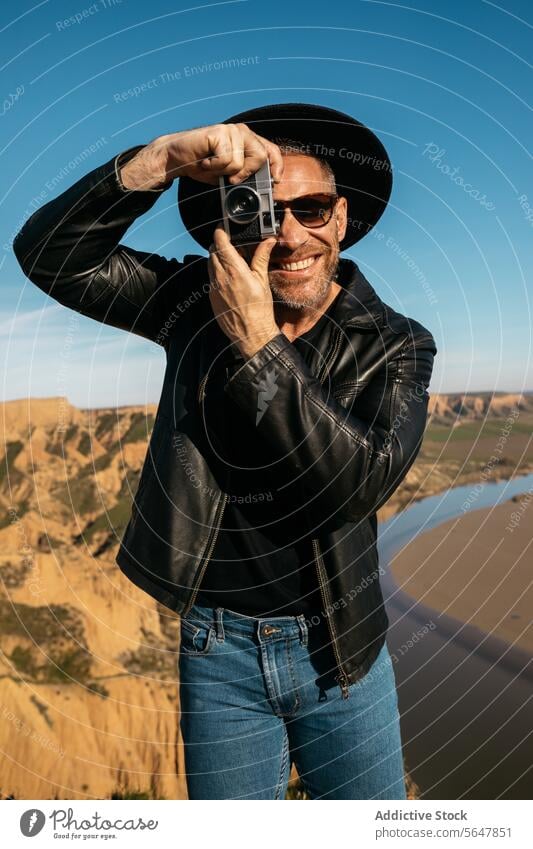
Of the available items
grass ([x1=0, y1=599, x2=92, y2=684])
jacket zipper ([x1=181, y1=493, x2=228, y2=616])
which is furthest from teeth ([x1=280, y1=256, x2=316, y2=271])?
grass ([x1=0, y1=599, x2=92, y2=684])

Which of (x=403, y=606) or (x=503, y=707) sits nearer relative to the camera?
(x=503, y=707)

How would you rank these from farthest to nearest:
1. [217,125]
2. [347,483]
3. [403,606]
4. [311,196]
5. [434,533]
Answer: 1. [434,533]
2. [403,606]
3. [311,196]
4. [217,125]
5. [347,483]

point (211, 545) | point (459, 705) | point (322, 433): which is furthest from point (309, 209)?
point (459, 705)

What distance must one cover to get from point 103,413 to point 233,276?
28.4 meters

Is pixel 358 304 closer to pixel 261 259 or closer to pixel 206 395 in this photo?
pixel 261 259

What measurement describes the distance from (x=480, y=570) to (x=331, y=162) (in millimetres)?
20435

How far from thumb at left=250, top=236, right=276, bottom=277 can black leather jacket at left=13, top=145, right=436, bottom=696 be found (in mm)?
241

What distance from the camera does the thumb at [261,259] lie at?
2.31 meters

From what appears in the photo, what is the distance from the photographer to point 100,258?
262 centimetres

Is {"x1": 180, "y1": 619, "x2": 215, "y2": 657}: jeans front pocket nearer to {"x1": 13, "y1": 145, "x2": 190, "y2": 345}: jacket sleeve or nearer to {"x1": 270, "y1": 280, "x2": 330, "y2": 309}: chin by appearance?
{"x1": 13, "y1": 145, "x2": 190, "y2": 345}: jacket sleeve

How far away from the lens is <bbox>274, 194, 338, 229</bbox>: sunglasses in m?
2.64

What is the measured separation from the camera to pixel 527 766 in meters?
11.7
